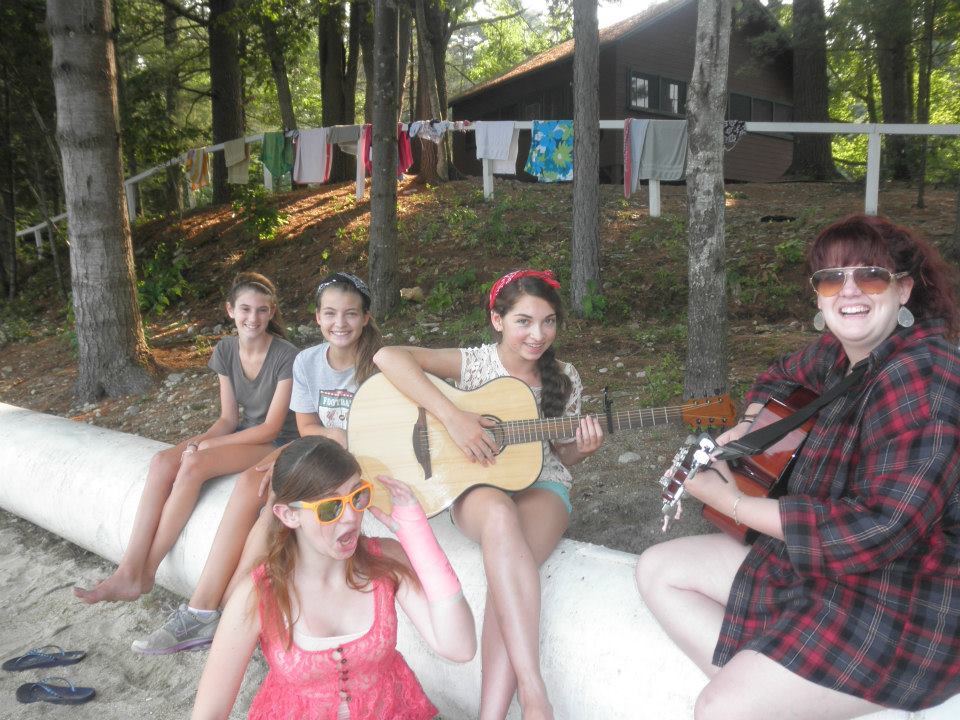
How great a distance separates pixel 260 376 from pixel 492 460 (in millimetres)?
1479

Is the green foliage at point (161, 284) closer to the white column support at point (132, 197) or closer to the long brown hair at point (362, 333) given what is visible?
the white column support at point (132, 197)

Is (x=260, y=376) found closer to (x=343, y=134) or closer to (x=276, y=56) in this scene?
(x=343, y=134)

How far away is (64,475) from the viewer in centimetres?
416

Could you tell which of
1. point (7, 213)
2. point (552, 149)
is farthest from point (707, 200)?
point (7, 213)

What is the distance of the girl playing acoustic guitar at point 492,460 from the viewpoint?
7.31 feet

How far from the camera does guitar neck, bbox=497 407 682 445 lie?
9.25ft

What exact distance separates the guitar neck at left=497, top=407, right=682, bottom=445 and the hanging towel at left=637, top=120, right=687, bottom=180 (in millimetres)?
8237

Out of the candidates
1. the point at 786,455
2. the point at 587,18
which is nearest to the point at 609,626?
the point at 786,455

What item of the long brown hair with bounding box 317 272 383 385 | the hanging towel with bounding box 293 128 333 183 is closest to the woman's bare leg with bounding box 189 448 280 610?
the long brown hair with bounding box 317 272 383 385

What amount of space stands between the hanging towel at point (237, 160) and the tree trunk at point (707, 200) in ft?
37.0

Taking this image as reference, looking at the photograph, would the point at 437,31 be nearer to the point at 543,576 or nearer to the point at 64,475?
the point at 64,475

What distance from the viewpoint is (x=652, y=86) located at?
18.2m

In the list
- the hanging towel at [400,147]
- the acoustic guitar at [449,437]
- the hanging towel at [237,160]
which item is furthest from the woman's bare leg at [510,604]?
the hanging towel at [237,160]

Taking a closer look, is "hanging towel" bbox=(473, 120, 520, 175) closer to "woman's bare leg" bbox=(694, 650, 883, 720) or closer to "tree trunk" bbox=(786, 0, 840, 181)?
"tree trunk" bbox=(786, 0, 840, 181)
